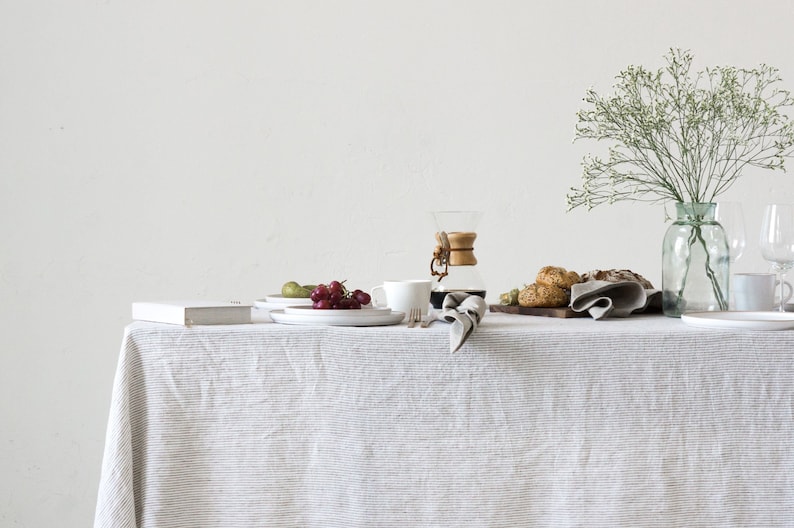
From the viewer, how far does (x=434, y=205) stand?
9.12ft

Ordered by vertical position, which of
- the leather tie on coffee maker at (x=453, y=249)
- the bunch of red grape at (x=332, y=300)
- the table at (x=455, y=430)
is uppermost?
the leather tie on coffee maker at (x=453, y=249)

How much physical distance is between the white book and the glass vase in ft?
2.50

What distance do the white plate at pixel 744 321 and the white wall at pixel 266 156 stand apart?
1.45 m

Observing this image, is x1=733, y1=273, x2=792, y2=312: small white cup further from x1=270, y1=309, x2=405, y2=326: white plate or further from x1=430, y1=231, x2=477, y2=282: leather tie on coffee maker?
x1=270, y1=309, x2=405, y2=326: white plate

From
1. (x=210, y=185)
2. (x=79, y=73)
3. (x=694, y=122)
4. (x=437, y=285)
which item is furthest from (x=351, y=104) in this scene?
(x=694, y=122)

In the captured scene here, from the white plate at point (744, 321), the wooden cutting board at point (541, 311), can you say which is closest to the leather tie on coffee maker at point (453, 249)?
the wooden cutting board at point (541, 311)

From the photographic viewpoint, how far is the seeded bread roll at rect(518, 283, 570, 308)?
157 cm

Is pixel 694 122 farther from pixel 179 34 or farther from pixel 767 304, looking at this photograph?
pixel 179 34

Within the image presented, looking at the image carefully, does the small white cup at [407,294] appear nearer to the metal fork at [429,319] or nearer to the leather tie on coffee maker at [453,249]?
the metal fork at [429,319]

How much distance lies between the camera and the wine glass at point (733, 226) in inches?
60.8

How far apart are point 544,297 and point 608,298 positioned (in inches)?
5.3

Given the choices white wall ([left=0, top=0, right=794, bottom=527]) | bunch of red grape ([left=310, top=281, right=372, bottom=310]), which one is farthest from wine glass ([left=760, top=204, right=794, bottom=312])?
white wall ([left=0, top=0, right=794, bottom=527])

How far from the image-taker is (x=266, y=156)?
274 centimetres

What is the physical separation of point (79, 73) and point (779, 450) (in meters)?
2.36
